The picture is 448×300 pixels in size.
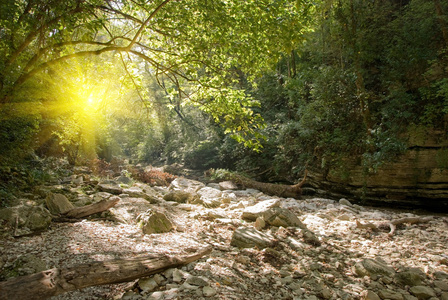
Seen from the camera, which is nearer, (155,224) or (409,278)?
(409,278)

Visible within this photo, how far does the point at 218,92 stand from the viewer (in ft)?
15.4

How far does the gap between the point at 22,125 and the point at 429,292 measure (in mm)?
8683

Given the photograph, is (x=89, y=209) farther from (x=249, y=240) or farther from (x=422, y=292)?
(x=422, y=292)

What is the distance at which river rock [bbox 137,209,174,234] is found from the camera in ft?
13.3

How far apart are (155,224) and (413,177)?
25.4 feet

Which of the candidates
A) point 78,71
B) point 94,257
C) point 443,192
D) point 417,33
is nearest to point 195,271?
point 94,257

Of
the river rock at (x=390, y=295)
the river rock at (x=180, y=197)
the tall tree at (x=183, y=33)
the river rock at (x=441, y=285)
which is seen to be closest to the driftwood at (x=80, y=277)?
the river rock at (x=390, y=295)

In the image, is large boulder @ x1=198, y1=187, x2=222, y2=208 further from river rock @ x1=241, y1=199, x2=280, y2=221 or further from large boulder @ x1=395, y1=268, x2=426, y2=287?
large boulder @ x1=395, y1=268, x2=426, y2=287

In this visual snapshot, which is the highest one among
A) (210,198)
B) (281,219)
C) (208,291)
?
(208,291)

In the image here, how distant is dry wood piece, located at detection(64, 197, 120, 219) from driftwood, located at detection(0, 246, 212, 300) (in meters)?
2.41

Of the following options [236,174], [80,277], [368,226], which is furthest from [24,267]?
[236,174]

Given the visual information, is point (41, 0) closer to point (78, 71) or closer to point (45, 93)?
point (78, 71)

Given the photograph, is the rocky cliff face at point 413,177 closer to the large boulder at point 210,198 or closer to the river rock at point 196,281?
the large boulder at point 210,198

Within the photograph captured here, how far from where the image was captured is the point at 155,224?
418cm
